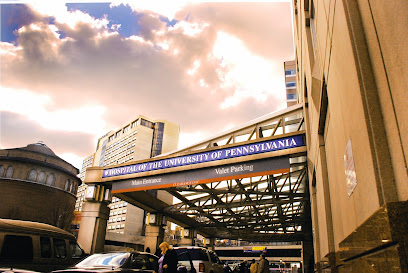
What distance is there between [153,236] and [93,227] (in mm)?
7411

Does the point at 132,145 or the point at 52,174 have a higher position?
the point at 132,145

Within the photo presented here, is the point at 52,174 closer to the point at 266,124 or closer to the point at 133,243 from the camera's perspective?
the point at 133,243

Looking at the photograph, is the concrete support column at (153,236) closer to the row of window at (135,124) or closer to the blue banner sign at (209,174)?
the blue banner sign at (209,174)

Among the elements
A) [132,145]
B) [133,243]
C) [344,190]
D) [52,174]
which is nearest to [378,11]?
[344,190]

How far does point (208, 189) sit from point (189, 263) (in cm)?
763

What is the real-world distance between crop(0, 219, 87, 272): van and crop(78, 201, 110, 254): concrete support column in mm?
6077

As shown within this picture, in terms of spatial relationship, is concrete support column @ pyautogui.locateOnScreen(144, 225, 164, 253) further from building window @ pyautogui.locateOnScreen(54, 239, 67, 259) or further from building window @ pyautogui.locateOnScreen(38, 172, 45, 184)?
building window @ pyautogui.locateOnScreen(38, 172, 45, 184)

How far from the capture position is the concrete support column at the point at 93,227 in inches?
619

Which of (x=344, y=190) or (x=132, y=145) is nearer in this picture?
(x=344, y=190)

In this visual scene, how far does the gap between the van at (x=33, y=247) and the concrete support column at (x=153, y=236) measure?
12625mm

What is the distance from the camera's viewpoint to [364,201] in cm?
296

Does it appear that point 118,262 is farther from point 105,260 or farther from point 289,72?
point 289,72

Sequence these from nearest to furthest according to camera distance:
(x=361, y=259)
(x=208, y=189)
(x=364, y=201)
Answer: (x=361, y=259), (x=364, y=201), (x=208, y=189)

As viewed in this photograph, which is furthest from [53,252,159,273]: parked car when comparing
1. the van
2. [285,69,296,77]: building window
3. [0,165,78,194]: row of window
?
[285,69,296,77]: building window
